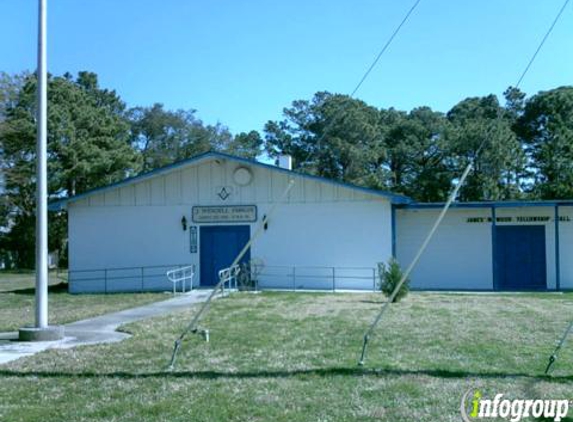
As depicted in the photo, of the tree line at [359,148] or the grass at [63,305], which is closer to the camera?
the grass at [63,305]

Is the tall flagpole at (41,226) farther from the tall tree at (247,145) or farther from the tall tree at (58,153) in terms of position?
the tall tree at (247,145)

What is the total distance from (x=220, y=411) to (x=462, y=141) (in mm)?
38481

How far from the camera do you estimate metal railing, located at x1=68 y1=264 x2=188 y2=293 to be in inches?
950

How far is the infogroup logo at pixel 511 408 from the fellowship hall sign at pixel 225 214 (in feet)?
56.5

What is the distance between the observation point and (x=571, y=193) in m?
39.8

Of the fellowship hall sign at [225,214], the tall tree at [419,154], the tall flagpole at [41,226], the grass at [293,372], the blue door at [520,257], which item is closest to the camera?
the grass at [293,372]

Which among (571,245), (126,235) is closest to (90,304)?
(126,235)

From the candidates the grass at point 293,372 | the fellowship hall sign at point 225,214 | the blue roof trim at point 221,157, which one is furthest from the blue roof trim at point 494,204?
the grass at point 293,372

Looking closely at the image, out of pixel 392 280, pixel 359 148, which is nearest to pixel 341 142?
pixel 359 148

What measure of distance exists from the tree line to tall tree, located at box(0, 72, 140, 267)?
72 millimetres

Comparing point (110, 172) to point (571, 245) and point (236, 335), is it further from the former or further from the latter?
point (236, 335)

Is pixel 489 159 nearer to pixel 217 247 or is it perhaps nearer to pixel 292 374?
pixel 217 247

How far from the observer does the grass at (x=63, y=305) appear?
48.3ft

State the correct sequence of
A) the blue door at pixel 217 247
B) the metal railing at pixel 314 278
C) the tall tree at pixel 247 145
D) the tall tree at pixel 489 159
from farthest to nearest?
the tall tree at pixel 247 145, the tall tree at pixel 489 159, the blue door at pixel 217 247, the metal railing at pixel 314 278
